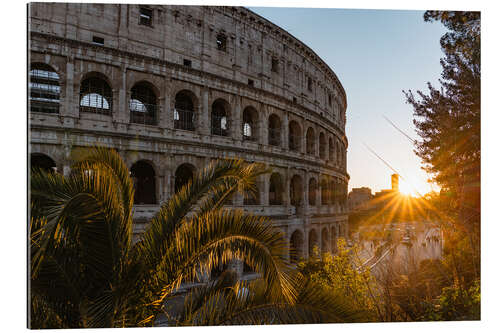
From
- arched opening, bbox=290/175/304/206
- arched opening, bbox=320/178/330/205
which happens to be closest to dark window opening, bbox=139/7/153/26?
arched opening, bbox=290/175/304/206

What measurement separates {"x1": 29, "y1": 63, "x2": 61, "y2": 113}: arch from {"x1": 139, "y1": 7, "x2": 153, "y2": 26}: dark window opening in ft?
12.9

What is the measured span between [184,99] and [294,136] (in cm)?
573

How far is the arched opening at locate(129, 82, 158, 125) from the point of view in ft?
47.2

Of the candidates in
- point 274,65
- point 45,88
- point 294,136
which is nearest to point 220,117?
point 274,65

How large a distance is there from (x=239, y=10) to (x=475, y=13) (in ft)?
31.3

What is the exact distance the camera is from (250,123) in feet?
55.2

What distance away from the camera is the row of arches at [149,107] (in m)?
12.1

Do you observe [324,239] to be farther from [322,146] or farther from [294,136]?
[294,136]

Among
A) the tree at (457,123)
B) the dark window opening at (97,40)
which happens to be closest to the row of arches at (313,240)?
the tree at (457,123)

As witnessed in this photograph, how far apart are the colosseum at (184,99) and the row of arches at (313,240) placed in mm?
69

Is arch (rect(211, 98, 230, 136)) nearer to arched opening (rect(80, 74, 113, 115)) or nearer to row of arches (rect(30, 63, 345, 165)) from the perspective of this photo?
row of arches (rect(30, 63, 345, 165))

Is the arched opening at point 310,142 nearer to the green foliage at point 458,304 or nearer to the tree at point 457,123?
the tree at point 457,123
